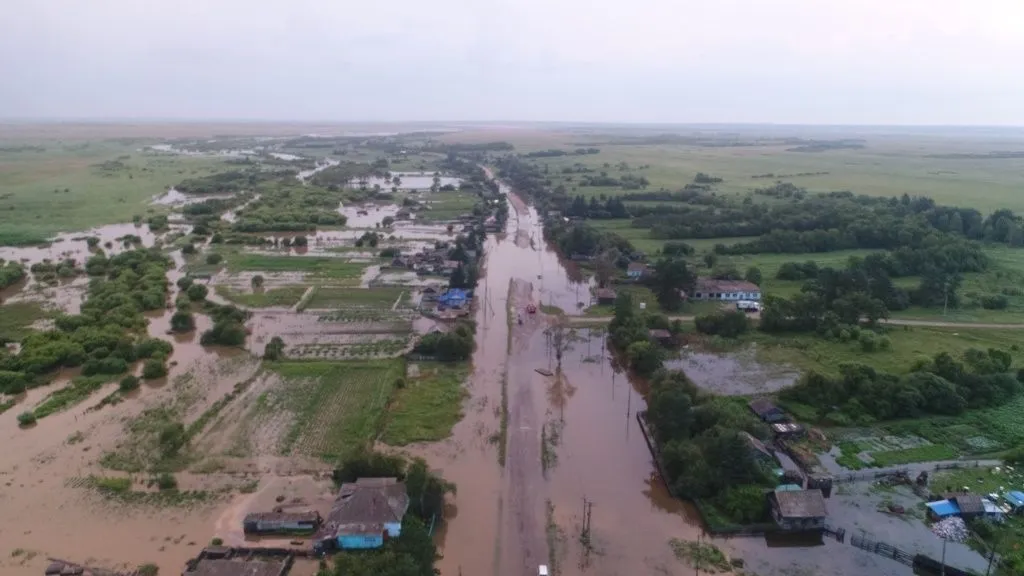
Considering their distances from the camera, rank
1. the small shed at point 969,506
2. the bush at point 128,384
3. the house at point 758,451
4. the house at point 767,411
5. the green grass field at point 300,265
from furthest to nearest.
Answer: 1. the green grass field at point 300,265
2. the bush at point 128,384
3. the house at point 767,411
4. the house at point 758,451
5. the small shed at point 969,506

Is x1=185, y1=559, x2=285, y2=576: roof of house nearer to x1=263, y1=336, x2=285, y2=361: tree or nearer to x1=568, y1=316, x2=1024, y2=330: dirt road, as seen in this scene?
x1=263, y1=336, x2=285, y2=361: tree

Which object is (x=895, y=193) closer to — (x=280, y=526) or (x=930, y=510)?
(x=930, y=510)

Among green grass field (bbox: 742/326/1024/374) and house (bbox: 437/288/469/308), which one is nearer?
green grass field (bbox: 742/326/1024/374)

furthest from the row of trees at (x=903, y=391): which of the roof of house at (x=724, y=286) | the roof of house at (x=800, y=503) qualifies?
the roof of house at (x=724, y=286)

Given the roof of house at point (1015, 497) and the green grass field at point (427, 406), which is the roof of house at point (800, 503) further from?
the green grass field at point (427, 406)

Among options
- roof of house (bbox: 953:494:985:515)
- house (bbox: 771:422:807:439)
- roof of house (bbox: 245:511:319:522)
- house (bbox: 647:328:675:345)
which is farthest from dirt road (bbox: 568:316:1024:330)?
roof of house (bbox: 245:511:319:522)
